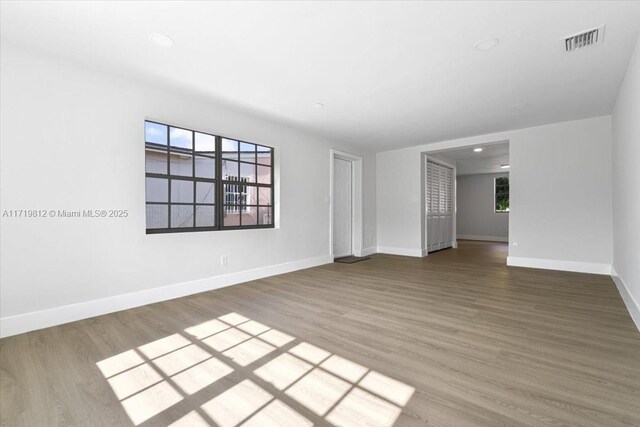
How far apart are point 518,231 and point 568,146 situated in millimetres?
1689

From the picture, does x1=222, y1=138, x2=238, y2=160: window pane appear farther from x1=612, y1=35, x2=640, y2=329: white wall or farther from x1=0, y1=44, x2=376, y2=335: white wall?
x1=612, y1=35, x2=640, y2=329: white wall

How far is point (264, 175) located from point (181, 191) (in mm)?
1404

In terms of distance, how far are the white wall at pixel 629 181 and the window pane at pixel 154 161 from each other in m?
4.96

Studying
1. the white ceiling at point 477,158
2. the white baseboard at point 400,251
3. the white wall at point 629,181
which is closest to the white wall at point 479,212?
the white ceiling at point 477,158

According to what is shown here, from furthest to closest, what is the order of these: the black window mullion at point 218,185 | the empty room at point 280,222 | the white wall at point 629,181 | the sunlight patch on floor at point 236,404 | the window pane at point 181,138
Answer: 1. the black window mullion at point 218,185
2. the window pane at point 181,138
3. the white wall at point 629,181
4. the empty room at point 280,222
5. the sunlight patch on floor at point 236,404

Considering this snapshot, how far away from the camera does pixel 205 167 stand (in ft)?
13.6

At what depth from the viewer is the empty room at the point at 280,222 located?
1783 millimetres

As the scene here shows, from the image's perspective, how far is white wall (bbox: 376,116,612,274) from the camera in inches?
193

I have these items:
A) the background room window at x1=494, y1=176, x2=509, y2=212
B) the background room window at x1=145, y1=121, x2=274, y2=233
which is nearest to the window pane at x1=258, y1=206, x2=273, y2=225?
the background room window at x1=145, y1=121, x2=274, y2=233

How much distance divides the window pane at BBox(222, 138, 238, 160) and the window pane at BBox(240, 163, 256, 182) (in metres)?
0.19

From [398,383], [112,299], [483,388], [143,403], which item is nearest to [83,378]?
[143,403]

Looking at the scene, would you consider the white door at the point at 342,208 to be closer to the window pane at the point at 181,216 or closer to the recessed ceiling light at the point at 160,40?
the window pane at the point at 181,216

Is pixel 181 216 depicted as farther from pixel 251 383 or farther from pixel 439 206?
pixel 439 206

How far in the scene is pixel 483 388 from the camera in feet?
5.78
